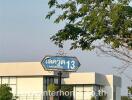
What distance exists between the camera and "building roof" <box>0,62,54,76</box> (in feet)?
176

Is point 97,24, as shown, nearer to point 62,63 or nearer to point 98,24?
point 98,24

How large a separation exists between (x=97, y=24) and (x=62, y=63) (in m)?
9.39

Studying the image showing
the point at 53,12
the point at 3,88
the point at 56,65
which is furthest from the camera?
the point at 3,88

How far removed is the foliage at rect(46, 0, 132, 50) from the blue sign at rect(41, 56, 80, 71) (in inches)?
316

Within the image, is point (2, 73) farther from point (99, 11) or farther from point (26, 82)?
point (99, 11)

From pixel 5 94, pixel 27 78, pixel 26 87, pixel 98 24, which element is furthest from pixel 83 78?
pixel 98 24

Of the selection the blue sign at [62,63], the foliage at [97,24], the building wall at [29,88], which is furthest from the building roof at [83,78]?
the foliage at [97,24]

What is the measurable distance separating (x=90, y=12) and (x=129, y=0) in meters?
0.82

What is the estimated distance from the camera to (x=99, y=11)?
442 inches

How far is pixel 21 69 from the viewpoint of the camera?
54344 mm

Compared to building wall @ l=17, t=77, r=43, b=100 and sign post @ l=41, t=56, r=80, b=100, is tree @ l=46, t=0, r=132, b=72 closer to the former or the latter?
sign post @ l=41, t=56, r=80, b=100

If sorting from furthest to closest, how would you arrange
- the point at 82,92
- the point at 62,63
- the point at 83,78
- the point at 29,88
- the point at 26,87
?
the point at 82,92
the point at 83,78
the point at 26,87
the point at 29,88
the point at 62,63

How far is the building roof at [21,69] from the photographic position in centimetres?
5359

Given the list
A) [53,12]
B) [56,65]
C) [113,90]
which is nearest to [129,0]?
[53,12]
